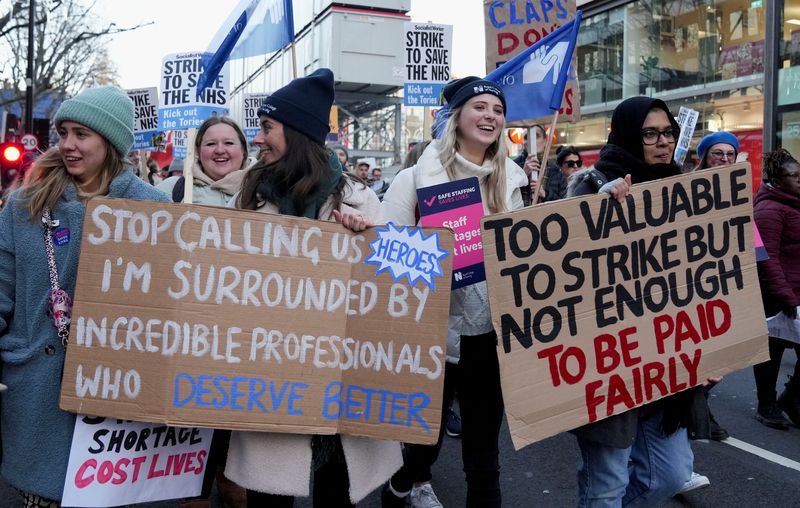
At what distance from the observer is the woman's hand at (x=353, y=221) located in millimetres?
2441

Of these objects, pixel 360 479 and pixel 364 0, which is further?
pixel 364 0

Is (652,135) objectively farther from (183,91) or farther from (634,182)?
(183,91)

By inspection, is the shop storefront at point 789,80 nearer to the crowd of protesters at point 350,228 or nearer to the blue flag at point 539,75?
the blue flag at point 539,75

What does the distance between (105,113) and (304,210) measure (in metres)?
0.75

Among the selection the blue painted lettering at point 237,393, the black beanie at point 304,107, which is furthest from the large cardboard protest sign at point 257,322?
the black beanie at point 304,107

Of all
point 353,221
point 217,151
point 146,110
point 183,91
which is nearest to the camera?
point 353,221

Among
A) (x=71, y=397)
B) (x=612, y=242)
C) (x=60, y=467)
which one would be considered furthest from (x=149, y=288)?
(x=612, y=242)

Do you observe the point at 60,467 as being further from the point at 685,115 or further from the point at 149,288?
the point at 685,115

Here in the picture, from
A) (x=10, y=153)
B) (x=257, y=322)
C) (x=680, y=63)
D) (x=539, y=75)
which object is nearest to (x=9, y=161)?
(x=10, y=153)

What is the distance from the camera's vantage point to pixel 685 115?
6.69 metres

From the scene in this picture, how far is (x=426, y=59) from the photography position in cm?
968

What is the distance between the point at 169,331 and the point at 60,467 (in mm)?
564

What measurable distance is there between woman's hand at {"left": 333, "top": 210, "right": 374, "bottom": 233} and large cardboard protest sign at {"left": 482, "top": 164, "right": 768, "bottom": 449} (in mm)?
425

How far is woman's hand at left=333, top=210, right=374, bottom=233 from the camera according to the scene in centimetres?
244
